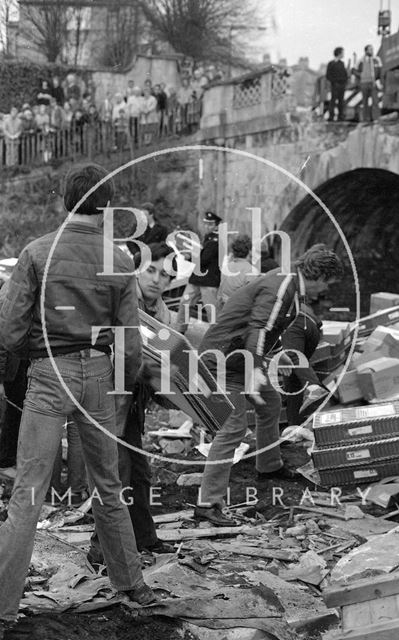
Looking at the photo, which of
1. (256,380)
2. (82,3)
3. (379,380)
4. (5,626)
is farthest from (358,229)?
(82,3)

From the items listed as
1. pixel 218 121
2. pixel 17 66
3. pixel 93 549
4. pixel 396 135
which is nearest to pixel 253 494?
pixel 93 549

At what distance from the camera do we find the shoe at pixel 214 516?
662 centimetres

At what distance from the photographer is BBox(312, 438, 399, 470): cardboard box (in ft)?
22.7

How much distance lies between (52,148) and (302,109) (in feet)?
23.3

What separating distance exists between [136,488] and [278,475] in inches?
91.4

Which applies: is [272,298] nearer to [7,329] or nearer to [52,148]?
[7,329]

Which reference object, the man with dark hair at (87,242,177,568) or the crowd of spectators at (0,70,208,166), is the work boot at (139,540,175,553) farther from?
the crowd of spectators at (0,70,208,166)

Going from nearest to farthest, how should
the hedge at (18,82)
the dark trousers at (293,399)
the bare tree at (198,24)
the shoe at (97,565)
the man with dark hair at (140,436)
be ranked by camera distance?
the shoe at (97,565) → the man with dark hair at (140,436) → the dark trousers at (293,399) → the hedge at (18,82) → the bare tree at (198,24)

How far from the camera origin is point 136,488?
5.62 meters

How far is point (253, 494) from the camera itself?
24.4ft

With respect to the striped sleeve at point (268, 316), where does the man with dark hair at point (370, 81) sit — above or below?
above

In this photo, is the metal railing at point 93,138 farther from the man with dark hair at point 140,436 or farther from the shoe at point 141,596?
the shoe at point 141,596

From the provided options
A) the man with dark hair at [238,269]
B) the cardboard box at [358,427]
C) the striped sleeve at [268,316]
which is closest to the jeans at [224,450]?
the striped sleeve at [268,316]

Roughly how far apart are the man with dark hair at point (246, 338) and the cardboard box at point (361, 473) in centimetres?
69
